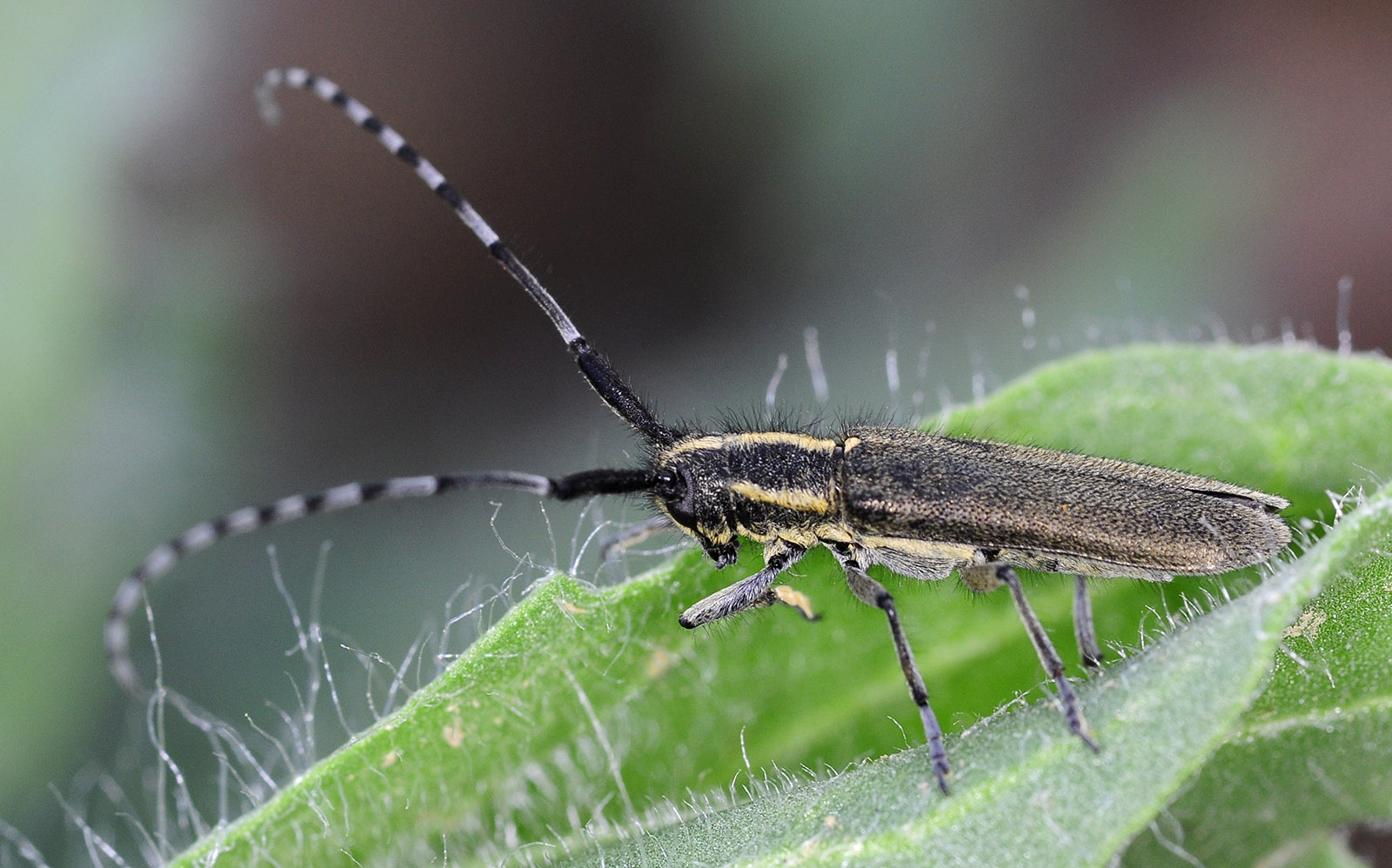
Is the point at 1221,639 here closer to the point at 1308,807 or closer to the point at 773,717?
the point at 1308,807

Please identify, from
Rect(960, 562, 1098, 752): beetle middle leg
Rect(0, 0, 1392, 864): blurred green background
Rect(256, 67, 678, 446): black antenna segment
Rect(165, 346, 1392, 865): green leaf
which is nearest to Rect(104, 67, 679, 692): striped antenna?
Rect(256, 67, 678, 446): black antenna segment

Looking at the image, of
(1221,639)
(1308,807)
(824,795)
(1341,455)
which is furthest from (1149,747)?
(1341,455)

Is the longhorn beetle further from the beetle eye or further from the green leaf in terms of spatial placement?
the green leaf

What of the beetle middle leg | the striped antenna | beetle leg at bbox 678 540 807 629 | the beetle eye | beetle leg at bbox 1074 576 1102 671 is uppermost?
the striped antenna

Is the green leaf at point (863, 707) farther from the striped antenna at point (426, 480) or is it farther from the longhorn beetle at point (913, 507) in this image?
the striped antenna at point (426, 480)

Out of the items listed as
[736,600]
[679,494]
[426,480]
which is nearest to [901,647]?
[736,600]

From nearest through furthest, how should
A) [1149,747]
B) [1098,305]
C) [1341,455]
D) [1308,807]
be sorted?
[1149,747], [1308,807], [1341,455], [1098,305]
